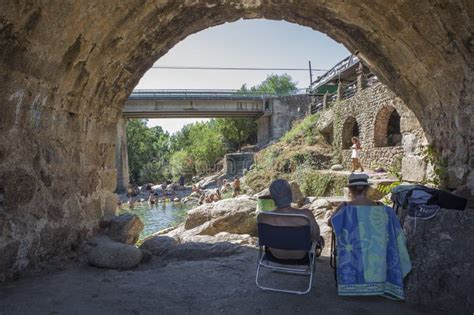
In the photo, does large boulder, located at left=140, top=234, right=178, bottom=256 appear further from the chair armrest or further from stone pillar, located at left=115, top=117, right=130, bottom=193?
stone pillar, located at left=115, top=117, right=130, bottom=193

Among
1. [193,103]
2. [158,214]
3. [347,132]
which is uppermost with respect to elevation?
[193,103]

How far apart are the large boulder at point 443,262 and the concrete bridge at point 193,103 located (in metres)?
26.0

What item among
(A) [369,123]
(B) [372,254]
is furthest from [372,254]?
(A) [369,123]

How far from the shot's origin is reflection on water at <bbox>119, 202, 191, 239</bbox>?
16459mm

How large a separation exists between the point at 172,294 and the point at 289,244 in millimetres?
1256

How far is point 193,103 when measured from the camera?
94.9ft

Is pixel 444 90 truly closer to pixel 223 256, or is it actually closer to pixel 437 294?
pixel 437 294

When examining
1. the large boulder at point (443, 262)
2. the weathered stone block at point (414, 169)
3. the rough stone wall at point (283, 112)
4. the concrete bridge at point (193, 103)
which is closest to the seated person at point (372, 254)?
the large boulder at point (443, 262)

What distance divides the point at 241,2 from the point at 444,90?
2.89m

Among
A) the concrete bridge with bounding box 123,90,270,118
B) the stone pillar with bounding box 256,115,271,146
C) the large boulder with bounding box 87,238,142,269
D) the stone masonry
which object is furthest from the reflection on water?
the stone pillar with bounding box 256,115,271,146

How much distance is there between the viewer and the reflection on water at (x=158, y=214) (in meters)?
16.5

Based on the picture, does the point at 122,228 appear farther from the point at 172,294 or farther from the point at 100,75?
the point at 172,294

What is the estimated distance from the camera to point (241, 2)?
500cm

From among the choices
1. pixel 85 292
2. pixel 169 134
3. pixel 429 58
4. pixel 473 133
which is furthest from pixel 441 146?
pixel 169 134
